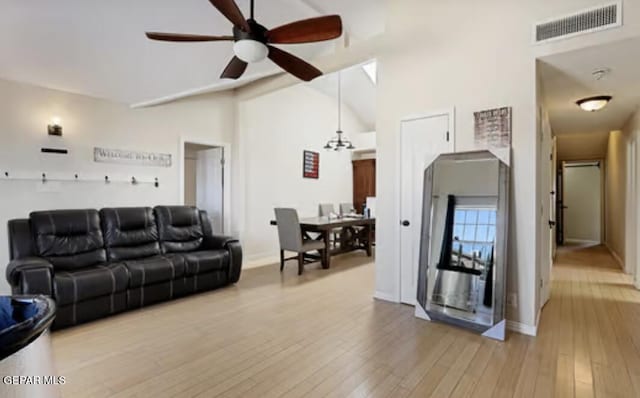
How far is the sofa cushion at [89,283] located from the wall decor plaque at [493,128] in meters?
3.66

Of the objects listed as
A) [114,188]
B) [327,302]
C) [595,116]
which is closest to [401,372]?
→ [327,302]

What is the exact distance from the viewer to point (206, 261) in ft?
13.3

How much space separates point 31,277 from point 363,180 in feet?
23.3

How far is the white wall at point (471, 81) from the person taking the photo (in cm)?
289

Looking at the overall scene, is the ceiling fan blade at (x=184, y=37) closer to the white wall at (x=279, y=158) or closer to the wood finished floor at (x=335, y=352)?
the wood finished floor at (x=335, y=352)

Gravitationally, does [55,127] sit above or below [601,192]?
above

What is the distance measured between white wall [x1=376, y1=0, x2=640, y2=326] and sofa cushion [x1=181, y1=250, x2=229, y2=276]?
1.90 meters

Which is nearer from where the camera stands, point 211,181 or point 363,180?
point 211,181

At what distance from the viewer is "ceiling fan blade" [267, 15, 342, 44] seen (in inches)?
94.5

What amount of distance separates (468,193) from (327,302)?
6.10 feet

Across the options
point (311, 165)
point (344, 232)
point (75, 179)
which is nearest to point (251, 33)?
point (75, 179)

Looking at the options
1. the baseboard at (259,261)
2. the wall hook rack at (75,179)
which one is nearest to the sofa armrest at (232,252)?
the baseboard at (259,261)

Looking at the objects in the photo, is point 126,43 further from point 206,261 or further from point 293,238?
point 293,238

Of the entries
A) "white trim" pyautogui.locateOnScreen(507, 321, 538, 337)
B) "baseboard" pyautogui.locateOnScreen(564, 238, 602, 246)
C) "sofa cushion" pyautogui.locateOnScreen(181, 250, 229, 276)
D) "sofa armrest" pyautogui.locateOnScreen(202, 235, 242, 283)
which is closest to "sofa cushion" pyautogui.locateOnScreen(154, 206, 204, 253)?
"sofa armrest" pyautogui.locateOnScreen(202, 235, 242, 283)
